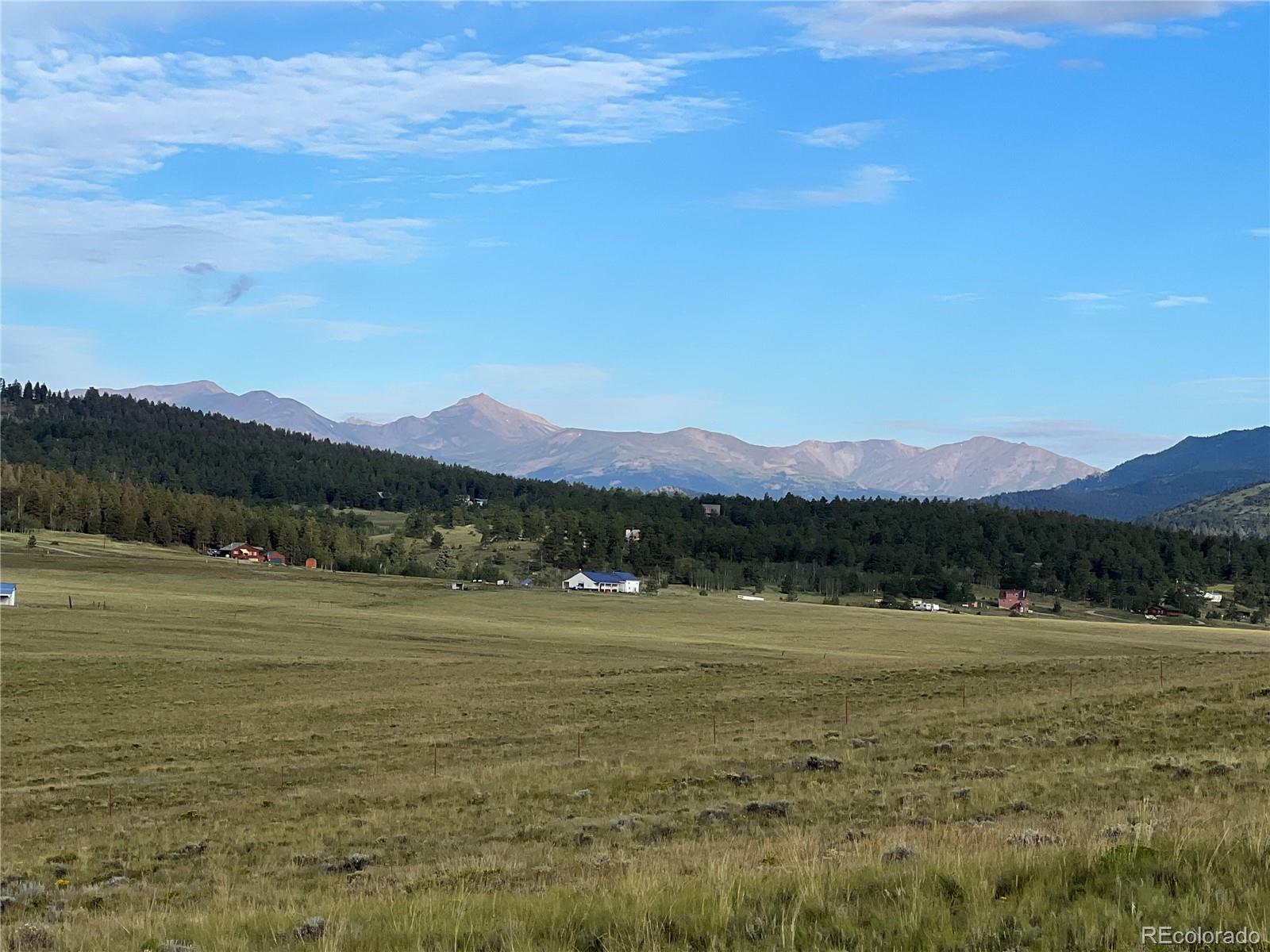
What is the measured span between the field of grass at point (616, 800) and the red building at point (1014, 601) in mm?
101707

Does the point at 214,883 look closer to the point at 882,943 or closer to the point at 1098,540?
the point at 882,943

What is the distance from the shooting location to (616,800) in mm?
20688

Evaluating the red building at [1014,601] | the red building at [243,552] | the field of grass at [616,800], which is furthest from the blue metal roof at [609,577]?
the field of grass at [616,800]

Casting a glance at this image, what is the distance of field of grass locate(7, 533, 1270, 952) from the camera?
765 cm

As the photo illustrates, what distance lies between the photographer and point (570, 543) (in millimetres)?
196375

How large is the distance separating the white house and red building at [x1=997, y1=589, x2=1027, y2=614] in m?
57.4

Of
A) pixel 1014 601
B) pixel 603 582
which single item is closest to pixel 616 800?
pixel 603 582

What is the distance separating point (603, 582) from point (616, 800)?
14161 cm
